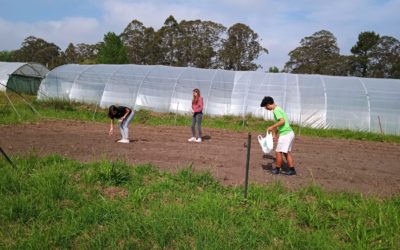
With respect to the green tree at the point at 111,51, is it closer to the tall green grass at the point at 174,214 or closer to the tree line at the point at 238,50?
the tree line at the point at 238,50

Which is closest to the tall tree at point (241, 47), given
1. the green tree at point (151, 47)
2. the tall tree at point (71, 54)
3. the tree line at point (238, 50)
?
the tree line at point (238, 50)

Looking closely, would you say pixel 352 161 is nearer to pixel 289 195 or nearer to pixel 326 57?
pixel 289 195

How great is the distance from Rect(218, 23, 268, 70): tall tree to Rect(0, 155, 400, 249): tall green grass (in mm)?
38771

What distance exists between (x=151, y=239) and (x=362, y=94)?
14.7 m

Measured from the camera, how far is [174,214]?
3.74 meters

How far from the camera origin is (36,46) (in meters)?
64.7

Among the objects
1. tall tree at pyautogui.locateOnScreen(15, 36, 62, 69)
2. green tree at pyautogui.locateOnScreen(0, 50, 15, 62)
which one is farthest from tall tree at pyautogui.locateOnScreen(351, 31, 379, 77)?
green tree at pyautogui.locateOnScreen(0, 50, 15, 62)

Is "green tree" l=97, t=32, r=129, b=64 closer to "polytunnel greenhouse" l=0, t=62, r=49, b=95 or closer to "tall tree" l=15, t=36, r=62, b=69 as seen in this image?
"polytunnel greenhouse" l=0, t=62, r=49, b=95

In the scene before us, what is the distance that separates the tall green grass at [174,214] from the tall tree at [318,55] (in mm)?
41238

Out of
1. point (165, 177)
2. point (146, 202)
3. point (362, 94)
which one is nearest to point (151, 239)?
point (146, 202)

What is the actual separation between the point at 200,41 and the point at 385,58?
22646 millimetres

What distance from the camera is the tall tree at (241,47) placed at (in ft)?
138

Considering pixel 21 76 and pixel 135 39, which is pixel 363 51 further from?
pixel 21 76

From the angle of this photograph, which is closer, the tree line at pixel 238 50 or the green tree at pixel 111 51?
the green tree at pixel 111 51
